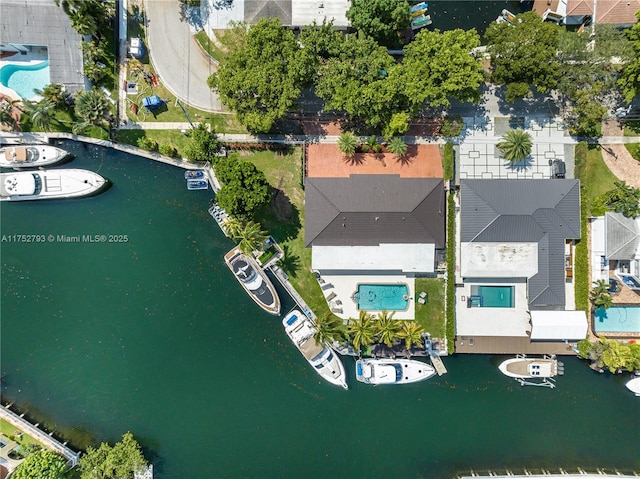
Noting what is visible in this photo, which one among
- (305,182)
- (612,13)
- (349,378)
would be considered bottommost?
(349,378)

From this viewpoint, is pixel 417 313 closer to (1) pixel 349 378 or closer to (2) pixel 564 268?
(1) pixel 349 378

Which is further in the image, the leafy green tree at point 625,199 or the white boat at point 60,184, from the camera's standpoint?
the white boat at point 60,184

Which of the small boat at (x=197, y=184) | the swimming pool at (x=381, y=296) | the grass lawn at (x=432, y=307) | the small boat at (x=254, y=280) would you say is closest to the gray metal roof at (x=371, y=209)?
the grass lawn at (x=432, y=307)

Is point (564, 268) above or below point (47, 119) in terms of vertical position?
below

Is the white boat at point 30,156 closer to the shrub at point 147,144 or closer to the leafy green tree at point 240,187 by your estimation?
the shrub at point 147,144

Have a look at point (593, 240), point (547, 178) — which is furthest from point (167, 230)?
point (593, 240)

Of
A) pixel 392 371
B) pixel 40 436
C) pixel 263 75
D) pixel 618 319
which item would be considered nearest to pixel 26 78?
pixel 263 75
